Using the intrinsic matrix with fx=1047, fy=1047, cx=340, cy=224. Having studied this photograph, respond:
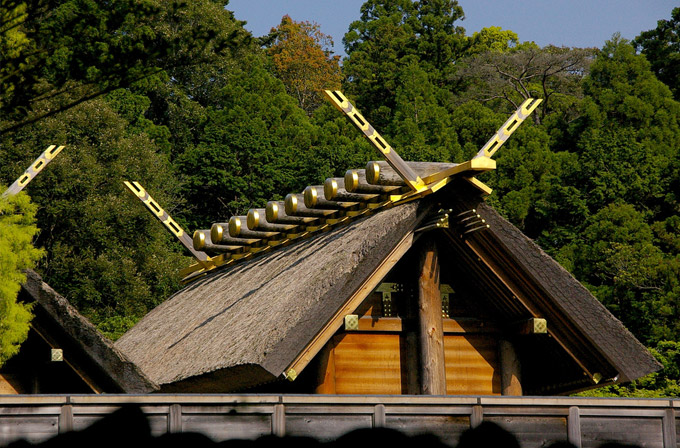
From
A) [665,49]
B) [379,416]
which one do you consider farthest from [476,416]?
[665,49]

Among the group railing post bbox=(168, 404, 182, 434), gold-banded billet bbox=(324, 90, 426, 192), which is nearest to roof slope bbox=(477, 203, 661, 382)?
gold-banded billet bbox=(324, 90, 426, 192)

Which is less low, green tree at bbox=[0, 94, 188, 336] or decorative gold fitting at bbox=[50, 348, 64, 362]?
green tree at bbox=[0, 94, 188, 336]

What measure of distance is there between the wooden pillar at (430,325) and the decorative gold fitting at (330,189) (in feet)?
3.87

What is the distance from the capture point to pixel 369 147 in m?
36.1

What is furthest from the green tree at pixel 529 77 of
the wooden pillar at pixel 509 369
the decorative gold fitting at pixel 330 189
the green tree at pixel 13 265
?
the green tree at pixel 13 265

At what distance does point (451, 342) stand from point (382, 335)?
0.71m

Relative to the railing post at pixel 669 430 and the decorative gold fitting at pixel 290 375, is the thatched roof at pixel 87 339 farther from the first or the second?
the railing post at pixel 669 430

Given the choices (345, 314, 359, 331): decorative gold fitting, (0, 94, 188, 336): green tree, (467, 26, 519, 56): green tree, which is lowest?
(345, 314, 359, 331): decorative gold fitting

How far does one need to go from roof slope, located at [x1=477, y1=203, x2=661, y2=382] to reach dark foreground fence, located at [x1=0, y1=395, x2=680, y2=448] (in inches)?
81.1

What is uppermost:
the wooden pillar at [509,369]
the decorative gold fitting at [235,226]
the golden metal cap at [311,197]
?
the decorative gold fitting at [235,226]

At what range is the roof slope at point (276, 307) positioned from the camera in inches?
326

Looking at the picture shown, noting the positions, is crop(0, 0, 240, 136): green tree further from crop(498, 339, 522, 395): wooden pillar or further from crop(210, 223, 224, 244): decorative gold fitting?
crop(210, 223, 224, 244): decorative gold fitting

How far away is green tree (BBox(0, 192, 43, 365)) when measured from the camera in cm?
833

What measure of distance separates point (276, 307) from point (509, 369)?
240cm
